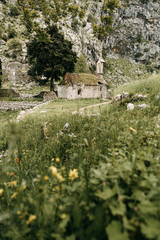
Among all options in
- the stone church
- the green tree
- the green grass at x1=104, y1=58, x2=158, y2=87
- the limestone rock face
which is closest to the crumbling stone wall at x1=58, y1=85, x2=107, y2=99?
the stone church

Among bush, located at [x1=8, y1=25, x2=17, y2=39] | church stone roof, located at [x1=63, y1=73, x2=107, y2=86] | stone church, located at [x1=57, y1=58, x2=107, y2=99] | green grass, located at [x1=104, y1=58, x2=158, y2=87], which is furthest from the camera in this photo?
green grass, located at [x1=104, y1=58, x2=158, y2=87]

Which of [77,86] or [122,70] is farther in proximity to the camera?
[122,70]

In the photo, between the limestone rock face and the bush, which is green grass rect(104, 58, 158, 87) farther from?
the bush

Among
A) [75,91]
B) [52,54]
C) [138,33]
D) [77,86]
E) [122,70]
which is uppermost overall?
[138,33]

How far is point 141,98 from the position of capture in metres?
7.25

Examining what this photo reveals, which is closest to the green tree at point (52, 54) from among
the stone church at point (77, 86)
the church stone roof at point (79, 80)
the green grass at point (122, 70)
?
the church stone roof at point (79, 80)

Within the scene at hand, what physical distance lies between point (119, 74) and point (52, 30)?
62.4 meters

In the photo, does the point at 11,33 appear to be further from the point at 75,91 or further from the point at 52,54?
the point at 75,91

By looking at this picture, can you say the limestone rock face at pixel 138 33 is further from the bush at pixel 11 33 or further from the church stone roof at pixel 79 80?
the church stone roof at pixel 79 80

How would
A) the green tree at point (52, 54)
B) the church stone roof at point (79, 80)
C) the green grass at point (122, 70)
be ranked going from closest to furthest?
the church stone roof at point (79, 80)
the green tree at point (52, 54)
the green grass at point (122, 70)

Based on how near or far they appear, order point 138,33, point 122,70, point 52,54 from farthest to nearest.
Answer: point 138,33 < point 122,70 < point 52,54

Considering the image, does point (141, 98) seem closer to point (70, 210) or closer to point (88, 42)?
point (70, 210)

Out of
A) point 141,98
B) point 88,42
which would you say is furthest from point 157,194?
point 88,42

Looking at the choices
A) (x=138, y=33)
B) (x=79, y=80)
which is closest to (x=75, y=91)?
(x=79, y=80)
